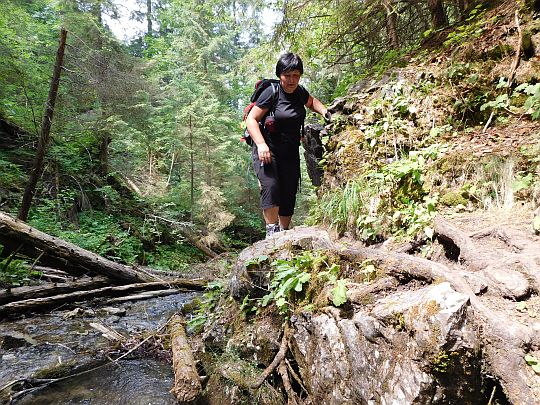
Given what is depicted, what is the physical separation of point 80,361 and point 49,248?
149 inches

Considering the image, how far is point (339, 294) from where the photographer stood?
8.14 ft

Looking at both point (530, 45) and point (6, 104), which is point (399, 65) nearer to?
point (530, 45)

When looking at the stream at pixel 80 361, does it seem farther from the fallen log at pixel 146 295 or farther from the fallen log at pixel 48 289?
the fallen log at pixel 146 295

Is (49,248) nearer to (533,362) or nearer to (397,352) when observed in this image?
(397,352)

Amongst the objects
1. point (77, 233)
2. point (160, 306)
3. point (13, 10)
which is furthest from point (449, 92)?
point (13, 10)

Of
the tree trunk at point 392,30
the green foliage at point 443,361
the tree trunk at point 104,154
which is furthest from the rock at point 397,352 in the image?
the tree trunk at point 104,154

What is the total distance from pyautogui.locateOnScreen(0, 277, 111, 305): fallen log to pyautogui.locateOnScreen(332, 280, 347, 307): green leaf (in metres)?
6.60

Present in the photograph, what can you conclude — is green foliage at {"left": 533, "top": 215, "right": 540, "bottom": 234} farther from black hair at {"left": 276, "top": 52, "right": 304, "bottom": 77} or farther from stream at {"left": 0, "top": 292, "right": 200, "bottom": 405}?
stream at {"left": 0, "top": 292, "right": 200, "bottom": 405}

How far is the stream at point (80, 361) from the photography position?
3.54m

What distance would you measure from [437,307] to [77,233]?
1226 centimetres

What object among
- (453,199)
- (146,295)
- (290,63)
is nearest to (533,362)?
(453,199)

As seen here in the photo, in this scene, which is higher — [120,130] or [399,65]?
[120,130]

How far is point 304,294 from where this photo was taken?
3049mm

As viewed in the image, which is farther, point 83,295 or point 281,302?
point 83,295
